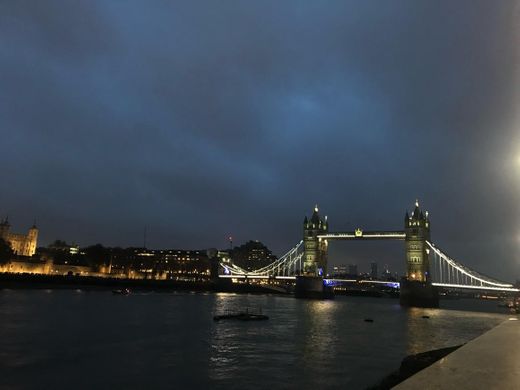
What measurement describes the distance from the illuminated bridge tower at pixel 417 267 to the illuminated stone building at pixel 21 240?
139608mm

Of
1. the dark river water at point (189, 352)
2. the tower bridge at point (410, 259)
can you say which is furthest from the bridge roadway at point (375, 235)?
the dark river water at point (189, 352)

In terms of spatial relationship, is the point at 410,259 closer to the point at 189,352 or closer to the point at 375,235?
the point at 375,235

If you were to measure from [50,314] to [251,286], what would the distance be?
408 ft

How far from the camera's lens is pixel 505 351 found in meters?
11.0

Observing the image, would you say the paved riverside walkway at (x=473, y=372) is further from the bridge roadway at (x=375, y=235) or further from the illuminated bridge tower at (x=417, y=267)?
the bridge roadway at (x=375, y=235)

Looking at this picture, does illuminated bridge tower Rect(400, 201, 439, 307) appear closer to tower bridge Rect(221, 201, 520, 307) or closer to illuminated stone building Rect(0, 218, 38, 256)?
tower bridge Rect(221, 201, 520, 307)

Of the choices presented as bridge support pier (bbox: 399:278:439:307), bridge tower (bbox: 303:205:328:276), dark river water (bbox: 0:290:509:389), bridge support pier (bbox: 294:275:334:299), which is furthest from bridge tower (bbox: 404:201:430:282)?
dark river water (bbox: 0:290:509:389)

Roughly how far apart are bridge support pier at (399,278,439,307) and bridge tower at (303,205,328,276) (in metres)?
34.8

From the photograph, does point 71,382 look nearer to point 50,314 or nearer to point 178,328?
point 178,328

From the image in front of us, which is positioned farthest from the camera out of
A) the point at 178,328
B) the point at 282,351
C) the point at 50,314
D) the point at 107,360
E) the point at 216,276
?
the point at 216,276

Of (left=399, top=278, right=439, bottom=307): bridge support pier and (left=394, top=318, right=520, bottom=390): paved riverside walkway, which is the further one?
(left=399, top=278, right=439, bottom=307): bridge support pier

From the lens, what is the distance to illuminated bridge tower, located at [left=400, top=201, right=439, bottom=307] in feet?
380

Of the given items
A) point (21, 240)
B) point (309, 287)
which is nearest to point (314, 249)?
point (309, 287)

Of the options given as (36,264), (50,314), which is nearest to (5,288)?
(36,264)
